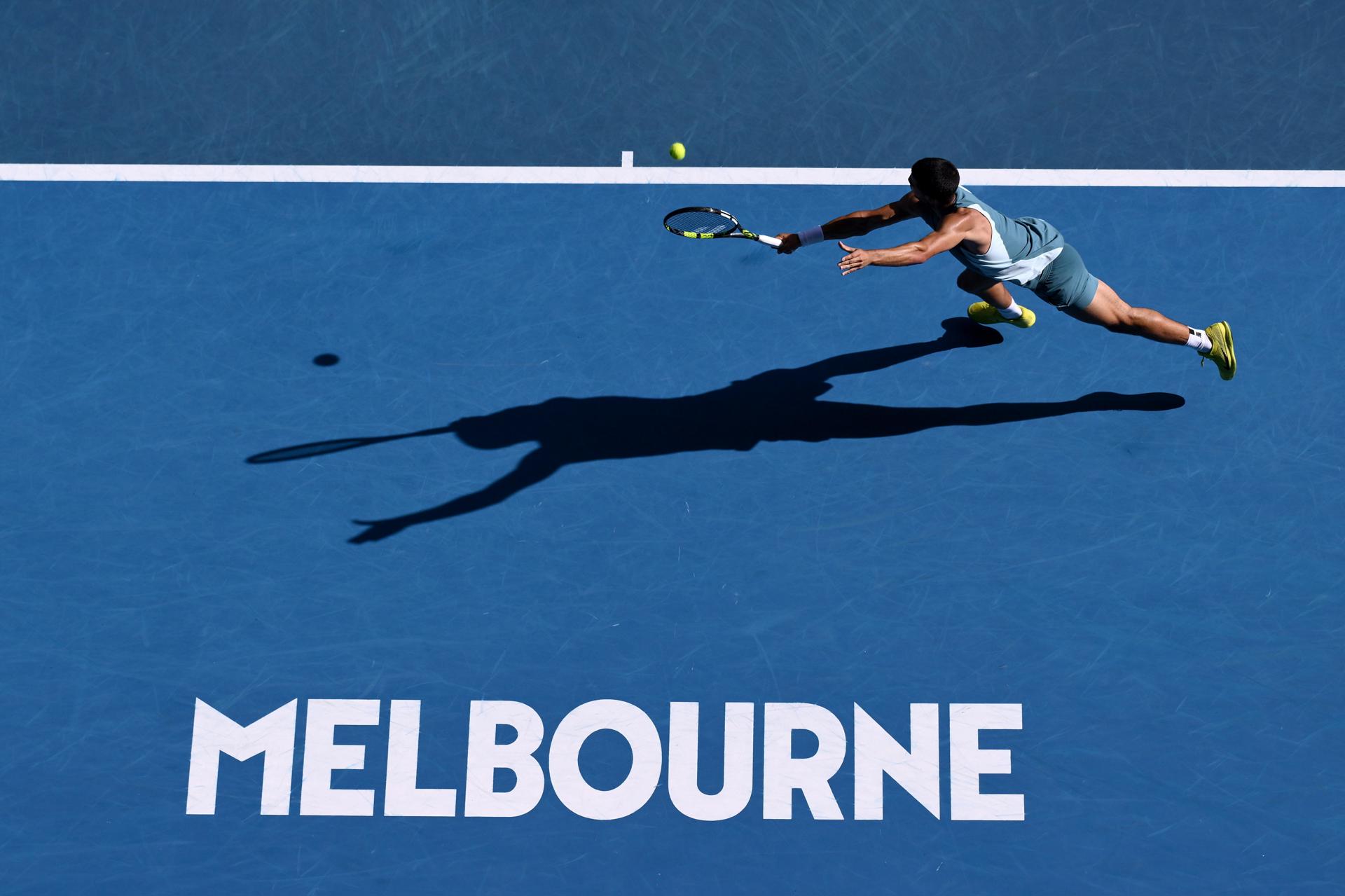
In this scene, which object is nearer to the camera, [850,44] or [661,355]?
[661,355]

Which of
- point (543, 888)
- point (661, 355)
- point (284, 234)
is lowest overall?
point (543, 888)

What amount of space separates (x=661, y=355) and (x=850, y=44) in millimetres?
2652

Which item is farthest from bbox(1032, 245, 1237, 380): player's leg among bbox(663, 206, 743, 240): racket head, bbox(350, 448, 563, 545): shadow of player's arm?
bbox(350, 448, 563, 545): shadow of player's arm

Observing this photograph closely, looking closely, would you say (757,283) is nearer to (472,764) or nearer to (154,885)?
(472,764)

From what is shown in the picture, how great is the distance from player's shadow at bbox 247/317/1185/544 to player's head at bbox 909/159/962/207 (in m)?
1.56

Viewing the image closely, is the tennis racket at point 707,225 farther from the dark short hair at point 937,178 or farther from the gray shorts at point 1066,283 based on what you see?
the gray shorts at point 1066,283

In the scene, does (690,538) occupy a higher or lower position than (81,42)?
lower

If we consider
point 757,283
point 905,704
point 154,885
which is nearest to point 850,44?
point 757,283

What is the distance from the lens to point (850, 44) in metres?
12.3

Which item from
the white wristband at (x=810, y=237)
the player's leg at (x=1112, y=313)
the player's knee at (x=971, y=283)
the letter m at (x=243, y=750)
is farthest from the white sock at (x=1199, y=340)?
the letter m at (x=243, y=750)

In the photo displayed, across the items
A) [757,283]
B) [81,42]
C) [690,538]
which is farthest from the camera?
[81,42]

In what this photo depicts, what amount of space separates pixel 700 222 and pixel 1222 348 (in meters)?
3.35

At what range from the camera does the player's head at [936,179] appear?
10.1m

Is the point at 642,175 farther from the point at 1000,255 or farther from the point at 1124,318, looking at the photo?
the point at 1124,318
